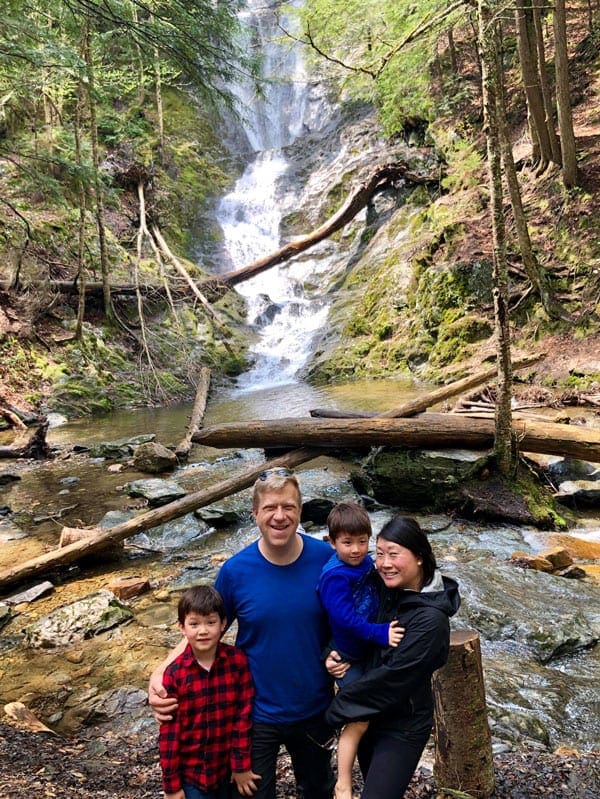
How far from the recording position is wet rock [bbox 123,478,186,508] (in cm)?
739

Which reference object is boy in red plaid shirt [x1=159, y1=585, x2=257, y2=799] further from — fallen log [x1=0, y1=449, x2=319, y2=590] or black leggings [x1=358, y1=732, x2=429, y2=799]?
fallen log [x1=0, y1=449, x2=319, y2=590]

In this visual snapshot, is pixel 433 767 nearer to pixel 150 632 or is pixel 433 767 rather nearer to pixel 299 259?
pixel 150 632

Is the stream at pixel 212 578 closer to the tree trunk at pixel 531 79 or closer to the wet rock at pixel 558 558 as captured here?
the wet rock at pixel 558 558

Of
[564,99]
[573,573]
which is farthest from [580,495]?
[564,99]

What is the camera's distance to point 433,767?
8.68 ft

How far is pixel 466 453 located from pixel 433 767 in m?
4.82

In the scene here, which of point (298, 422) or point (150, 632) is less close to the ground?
point (298, 422)

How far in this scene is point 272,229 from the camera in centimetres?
2702

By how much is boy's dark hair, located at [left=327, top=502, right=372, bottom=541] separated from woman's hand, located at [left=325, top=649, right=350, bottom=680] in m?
0.46

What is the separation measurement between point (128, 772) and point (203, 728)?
1.17m

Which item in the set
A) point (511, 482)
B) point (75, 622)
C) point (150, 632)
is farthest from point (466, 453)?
point (75, 622)

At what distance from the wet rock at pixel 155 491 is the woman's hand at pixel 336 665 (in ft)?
18.5

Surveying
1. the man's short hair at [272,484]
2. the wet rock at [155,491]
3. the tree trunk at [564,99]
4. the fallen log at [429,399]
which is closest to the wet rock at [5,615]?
the wet rock at [155,491]

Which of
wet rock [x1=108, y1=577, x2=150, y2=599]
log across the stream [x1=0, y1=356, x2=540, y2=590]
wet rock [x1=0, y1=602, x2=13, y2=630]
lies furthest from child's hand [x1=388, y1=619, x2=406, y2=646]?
log across the stream [x1=0, y1=356, x2=540, y2=590]
